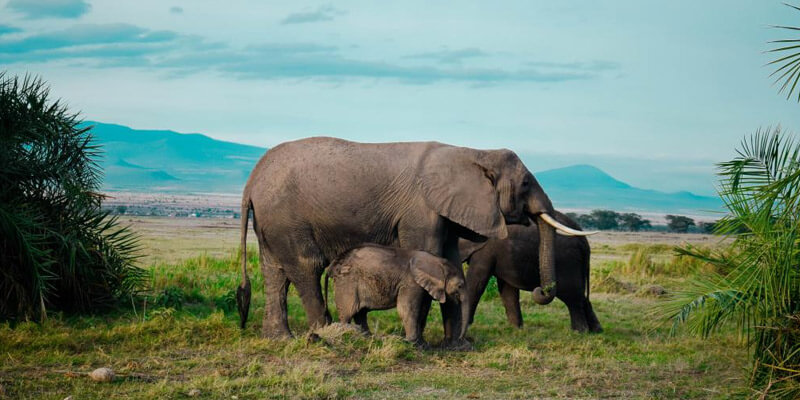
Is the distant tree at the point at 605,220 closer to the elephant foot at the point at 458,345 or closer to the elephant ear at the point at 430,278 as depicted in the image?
the elephant foot at the point at 458,345

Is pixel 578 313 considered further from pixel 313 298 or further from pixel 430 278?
pixel 313 298

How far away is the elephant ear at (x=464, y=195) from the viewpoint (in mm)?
11852

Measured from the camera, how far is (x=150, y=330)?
39.2ft

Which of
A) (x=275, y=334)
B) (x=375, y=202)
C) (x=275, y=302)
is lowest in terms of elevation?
(x=275, y=334)

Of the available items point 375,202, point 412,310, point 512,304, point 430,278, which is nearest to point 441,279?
point 430,278

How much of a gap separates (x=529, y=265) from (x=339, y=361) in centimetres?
417

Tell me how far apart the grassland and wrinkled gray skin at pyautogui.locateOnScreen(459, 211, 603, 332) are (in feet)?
1.85

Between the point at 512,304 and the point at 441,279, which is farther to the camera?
the point at 512,304

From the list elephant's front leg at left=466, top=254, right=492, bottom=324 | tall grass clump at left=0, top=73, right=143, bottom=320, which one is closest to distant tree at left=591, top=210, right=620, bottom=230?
elephant's front leg at left=466, top=254, right=492, bottom=324

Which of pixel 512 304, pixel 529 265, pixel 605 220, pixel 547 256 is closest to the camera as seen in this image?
pixel 547 256

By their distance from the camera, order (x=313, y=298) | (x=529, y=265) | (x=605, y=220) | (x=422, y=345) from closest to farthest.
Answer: (x=422, y=345)
(x=313, y=298)
(x=529, y=265)
(x=605, y=220)

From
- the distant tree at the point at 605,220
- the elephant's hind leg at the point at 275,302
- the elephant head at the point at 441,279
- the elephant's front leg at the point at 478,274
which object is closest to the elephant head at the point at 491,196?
the elephant head at the point at 441,279

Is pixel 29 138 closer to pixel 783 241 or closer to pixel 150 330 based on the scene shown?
pixel 150 330

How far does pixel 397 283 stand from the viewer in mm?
11344
